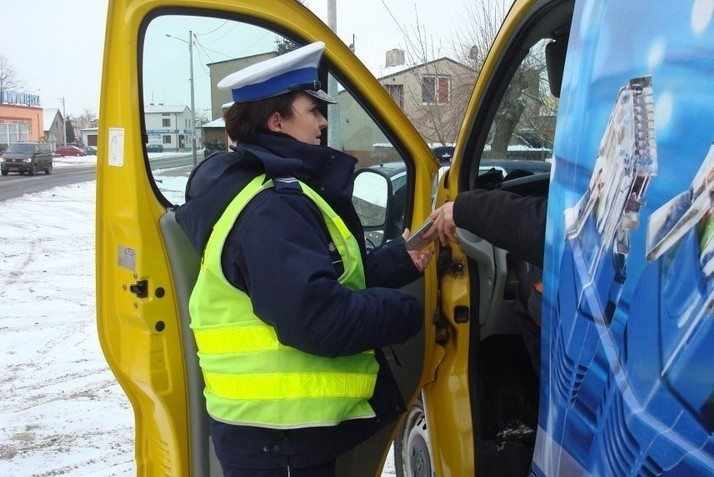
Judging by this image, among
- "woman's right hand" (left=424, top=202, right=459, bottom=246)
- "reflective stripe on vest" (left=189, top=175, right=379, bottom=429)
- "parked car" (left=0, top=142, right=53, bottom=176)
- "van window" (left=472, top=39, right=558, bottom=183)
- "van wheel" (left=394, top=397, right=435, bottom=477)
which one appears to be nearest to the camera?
"reflective stripe on vest" (left=189, top=175, right=379, bottom=429)

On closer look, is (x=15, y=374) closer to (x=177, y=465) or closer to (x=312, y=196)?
(x=177, y=465)

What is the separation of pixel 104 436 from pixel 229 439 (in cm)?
271

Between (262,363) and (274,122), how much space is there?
64cm

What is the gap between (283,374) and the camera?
5.63 ft

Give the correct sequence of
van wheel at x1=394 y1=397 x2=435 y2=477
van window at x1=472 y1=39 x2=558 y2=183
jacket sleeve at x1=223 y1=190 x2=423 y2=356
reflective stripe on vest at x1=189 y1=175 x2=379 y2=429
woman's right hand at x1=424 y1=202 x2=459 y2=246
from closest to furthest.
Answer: jacket sleeve at x1=223 y1=190 x2=423 y2=356, reflective stripe on vest at x1=189 y1=175 x2=379 y2=429, woman's right hand at x1=424 y1=202 x2=459 y2=246, van window at x1=472 y1=39 x2=558 y2=183, van wheel at x1=394 y1=397 x2=435 y2=477

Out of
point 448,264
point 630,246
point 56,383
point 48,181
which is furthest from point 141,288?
point 48,181

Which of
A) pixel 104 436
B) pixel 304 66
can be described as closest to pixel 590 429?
pixel 304 66

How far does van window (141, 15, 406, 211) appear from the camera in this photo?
2277mm

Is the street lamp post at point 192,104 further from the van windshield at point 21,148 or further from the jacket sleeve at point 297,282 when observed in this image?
the van windshield at point 21,148

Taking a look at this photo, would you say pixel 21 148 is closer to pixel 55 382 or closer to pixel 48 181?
pixel 48 181

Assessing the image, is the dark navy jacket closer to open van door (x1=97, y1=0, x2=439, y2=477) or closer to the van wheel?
open van door (x1=97, y1=0, x2=439, y2=477)

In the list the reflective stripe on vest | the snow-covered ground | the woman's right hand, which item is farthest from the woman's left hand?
the snow-covered ground

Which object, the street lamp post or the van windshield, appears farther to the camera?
the van windshield

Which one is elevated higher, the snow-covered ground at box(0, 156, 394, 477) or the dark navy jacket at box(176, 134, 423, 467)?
the dark navy jacket at box(176, 134, 423, 467)
